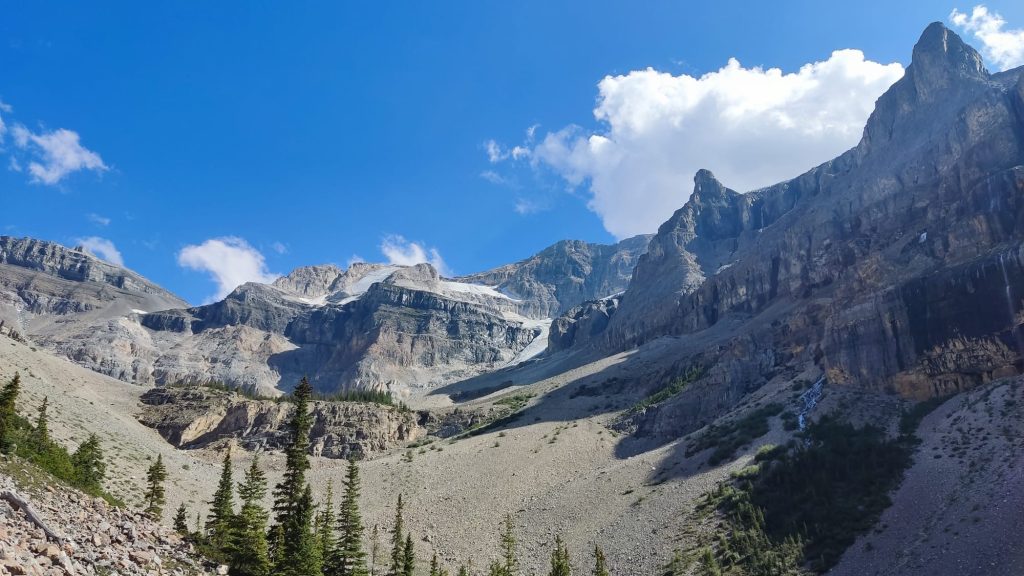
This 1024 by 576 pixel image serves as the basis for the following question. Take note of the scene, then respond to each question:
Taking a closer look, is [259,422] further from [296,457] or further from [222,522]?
[296,457]

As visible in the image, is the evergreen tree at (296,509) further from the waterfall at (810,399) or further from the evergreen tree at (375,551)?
the waterfall at (810,399)

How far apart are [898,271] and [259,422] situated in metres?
104

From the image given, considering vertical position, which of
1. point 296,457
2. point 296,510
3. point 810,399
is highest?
point 810,399

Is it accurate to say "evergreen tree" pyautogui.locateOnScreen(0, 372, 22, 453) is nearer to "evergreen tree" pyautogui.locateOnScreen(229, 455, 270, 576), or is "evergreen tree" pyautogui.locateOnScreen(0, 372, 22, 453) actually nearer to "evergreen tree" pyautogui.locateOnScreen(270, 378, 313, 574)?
"evergreen tree" pyautogui.locateOnScreen(229, 455, 270, 576)

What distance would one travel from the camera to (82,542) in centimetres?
1989

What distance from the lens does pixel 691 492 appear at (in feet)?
204

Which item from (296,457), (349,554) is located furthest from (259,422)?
(296,457)

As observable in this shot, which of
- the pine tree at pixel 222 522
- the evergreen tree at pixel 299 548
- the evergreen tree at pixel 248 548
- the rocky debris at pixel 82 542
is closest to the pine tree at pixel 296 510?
the evergreen tree at pixel 299 548

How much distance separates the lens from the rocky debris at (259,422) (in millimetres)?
106125

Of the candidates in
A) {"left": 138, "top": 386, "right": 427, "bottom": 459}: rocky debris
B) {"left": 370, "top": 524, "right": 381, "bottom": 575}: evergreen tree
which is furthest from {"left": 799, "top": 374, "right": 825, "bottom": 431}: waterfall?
{"left": 138, "top": 386, "right": 427, "bottom": 459}: rocky debris

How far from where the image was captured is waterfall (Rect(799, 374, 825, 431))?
71125 mm

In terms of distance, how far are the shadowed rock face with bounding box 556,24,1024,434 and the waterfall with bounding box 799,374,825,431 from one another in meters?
1.74

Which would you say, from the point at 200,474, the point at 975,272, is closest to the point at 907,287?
the point at 975,272

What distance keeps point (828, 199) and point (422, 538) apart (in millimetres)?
157712
